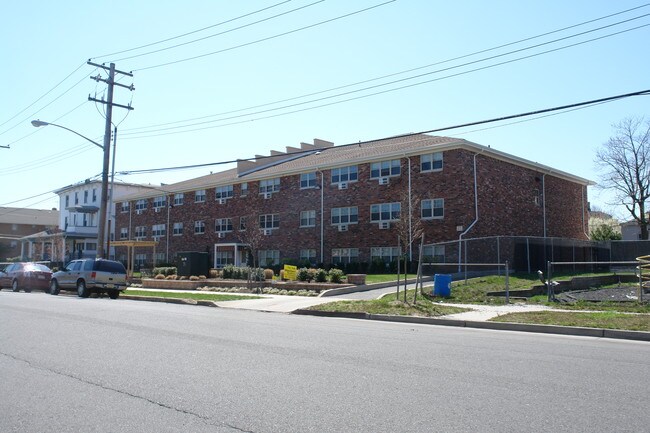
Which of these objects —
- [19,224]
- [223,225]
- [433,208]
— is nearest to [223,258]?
→ [223,225]

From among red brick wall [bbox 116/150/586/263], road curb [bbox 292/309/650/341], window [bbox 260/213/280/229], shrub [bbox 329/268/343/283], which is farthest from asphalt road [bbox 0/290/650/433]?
window [bbox 260/213/280/229]

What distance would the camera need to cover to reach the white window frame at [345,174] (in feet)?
128

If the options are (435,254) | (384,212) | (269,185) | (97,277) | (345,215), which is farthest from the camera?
(269,185)

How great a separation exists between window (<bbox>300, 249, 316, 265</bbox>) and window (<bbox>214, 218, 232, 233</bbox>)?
347 inches

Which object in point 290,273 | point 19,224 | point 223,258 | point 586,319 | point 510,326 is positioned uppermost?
point 19,224

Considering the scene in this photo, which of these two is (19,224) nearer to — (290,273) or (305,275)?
(290,273)

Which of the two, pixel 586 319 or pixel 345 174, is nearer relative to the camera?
pixel 586 319

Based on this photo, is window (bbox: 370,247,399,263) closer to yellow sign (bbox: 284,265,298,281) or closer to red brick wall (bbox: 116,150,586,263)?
red brick wall (bbox: 116,150,586,263)

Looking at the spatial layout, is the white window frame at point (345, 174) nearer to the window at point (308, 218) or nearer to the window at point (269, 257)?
the window at point (308, 218)

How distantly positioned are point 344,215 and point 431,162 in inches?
289

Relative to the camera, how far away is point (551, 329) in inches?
537

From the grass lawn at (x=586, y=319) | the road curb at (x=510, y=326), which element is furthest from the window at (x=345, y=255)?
the grass lawn at (x=586, y=319)

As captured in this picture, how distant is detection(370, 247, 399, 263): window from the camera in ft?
117

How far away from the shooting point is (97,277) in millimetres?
24891
